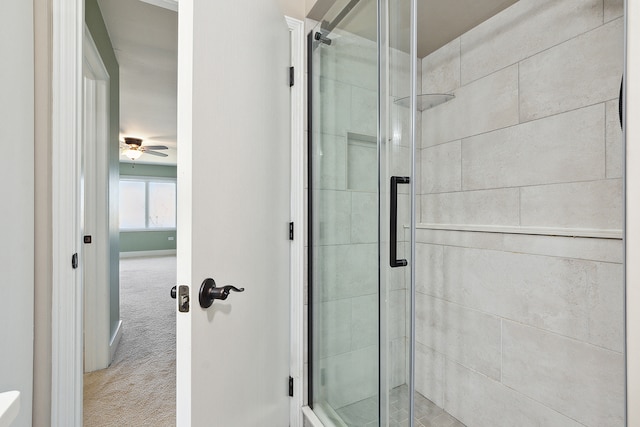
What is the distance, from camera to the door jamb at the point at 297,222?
5.30 ft

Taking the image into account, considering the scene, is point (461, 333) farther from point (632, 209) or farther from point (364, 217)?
point (632, 209)

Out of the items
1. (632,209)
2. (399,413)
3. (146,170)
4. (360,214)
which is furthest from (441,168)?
(146,170)

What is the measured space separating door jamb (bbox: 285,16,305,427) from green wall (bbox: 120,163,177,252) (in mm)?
7918

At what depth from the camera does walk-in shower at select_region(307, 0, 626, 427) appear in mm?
1125

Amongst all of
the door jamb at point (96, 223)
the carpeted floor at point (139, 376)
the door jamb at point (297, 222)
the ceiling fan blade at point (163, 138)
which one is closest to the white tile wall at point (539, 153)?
the door jamb at point (297, 222)

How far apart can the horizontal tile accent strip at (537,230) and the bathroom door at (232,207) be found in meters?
1.04

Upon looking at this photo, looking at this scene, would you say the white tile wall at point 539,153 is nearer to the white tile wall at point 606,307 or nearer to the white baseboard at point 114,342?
the white tile wall at point 606,307

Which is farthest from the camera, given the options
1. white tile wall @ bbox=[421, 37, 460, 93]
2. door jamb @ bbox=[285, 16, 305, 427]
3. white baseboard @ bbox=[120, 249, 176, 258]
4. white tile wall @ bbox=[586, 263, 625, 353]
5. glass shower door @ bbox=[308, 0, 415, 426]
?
white baseboard @ bbox=[120, 249, 176, 258]

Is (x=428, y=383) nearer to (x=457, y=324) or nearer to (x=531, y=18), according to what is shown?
(x=457, y=324)

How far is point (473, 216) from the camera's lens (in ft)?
5.93

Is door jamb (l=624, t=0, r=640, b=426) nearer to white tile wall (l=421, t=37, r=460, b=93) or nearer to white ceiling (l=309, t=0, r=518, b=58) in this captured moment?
white ceiling (l=309, t=0, r=518, b=58)

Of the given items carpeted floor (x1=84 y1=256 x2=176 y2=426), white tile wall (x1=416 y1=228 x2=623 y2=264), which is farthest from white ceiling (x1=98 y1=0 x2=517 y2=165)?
carpeted floor (x1=84 y1=256 x2=176 y2=426)

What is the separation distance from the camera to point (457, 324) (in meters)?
1.83

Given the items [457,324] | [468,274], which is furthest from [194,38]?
[457,324]
